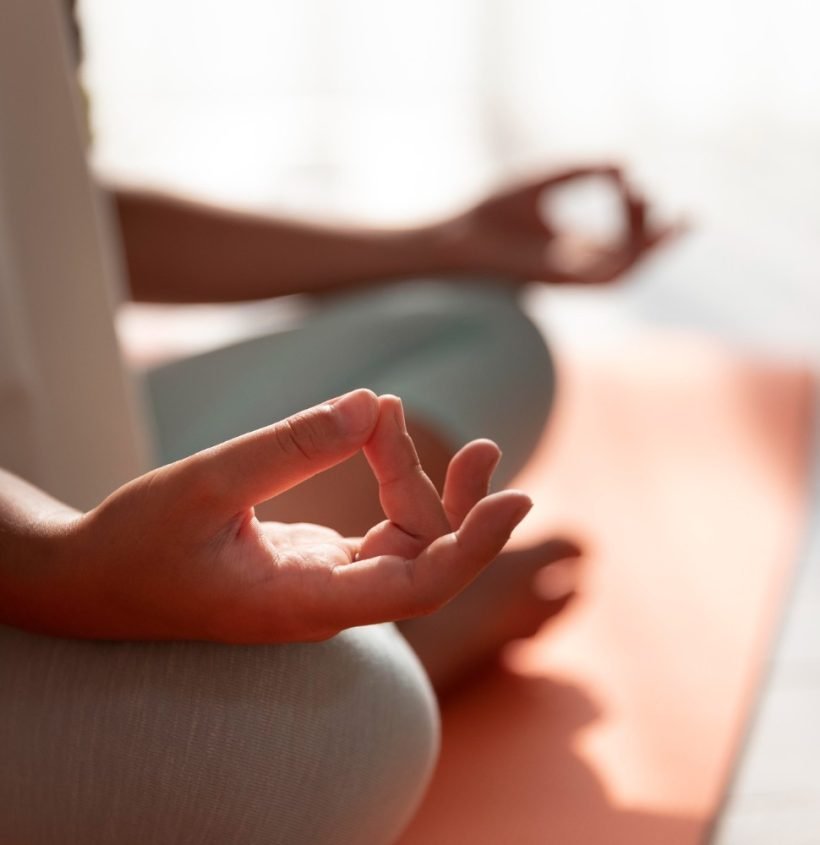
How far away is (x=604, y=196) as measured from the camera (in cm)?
285

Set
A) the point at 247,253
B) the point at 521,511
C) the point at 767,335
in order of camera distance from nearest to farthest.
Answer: the point at 521,511, the point at 247,253, the point at 767,335

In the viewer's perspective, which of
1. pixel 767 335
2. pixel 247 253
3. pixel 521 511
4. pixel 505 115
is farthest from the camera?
pixel 505 115

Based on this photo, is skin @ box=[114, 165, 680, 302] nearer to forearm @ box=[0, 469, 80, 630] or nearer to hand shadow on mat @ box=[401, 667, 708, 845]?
hand shadow on mat @ box=[401, 667, 708, 845]

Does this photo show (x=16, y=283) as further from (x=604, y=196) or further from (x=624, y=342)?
(x=604, y=196)

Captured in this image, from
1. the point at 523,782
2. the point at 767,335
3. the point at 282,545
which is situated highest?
the point at 282,545

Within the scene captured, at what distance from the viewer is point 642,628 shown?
103 centimetres

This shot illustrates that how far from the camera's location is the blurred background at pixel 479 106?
8.03ft

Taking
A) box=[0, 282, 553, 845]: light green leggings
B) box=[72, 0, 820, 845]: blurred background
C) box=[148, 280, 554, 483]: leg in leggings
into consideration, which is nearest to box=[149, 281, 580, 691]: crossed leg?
box=[148, 280, 554, 483]: leg in leggings

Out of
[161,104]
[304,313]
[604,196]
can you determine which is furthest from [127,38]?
[304,313]

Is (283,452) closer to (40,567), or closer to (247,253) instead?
(40,567)

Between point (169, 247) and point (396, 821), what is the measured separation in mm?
652

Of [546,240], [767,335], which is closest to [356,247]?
[546,240]

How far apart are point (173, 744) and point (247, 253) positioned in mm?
676

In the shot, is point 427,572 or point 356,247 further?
point 356,247
